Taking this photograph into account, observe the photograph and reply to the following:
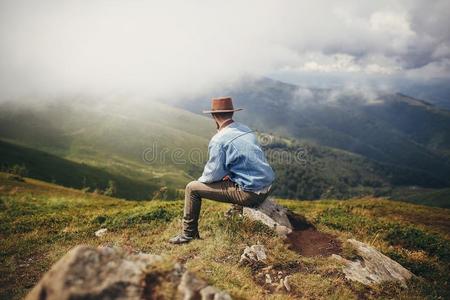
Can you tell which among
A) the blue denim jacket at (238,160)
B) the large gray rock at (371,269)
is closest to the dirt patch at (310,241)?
the large gray rock at (371,269)

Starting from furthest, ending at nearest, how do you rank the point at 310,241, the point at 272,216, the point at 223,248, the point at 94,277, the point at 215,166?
the point at 272,216 < the point at 310,241 < the point at 223,248 < the point at 215,166 < the point at 94,277

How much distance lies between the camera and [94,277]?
212 inches

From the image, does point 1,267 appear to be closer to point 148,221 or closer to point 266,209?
point 148,221

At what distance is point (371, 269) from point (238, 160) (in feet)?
17.7

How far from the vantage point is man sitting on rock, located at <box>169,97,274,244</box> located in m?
10.6

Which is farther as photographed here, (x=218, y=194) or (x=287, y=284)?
(x=218, y=194)

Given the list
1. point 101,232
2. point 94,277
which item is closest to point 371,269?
point 94,277

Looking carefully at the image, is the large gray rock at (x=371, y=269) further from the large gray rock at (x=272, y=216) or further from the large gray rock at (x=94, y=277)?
the large gray rock at (x=94, y=277)

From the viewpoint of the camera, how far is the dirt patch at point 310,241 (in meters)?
12.2

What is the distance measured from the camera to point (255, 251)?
10867 mm

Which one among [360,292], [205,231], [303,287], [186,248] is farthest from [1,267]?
[360,292]

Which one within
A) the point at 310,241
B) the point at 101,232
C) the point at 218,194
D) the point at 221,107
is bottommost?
the point at 101,232

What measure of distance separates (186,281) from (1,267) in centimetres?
797

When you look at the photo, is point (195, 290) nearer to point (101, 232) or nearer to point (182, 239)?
point (182, 239)
